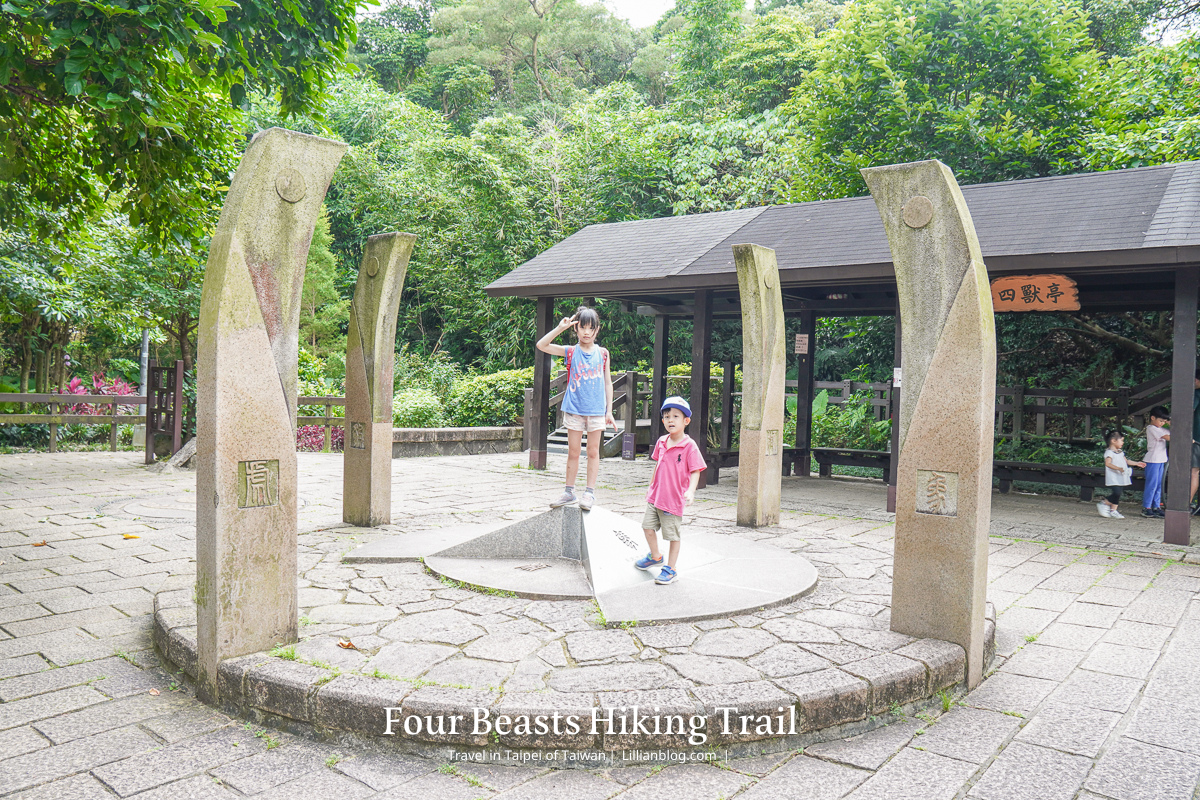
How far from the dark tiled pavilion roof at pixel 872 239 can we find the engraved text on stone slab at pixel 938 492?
4484 millimetres

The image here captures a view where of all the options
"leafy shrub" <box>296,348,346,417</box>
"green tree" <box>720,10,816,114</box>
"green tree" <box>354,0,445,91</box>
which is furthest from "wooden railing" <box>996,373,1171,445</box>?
"green tree" <box>354,0,445,91</box>

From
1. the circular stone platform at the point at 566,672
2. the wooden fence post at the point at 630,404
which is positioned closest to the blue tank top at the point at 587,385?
the circular stone platform at the point at 566,672

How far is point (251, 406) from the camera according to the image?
126 inches

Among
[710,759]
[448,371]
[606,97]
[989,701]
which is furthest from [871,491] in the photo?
[606,97]

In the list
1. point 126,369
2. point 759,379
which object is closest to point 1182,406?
point 759,379

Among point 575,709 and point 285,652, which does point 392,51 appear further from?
point 575,709

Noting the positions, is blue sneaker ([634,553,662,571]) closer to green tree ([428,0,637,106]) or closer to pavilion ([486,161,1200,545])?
pavilion ([486,161,1200,545])

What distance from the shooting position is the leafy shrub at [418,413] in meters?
13.8

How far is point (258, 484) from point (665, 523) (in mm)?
2143

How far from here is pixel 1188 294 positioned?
22.1 feet

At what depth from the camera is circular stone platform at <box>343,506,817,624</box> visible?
4113mm

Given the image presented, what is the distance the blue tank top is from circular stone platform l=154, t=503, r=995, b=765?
6.80 ft

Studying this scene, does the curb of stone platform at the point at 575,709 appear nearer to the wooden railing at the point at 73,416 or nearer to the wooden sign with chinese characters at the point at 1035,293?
the wooden sign with chinese characters at the point at 1035,293

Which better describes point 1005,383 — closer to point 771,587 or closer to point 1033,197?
point 1033,197
